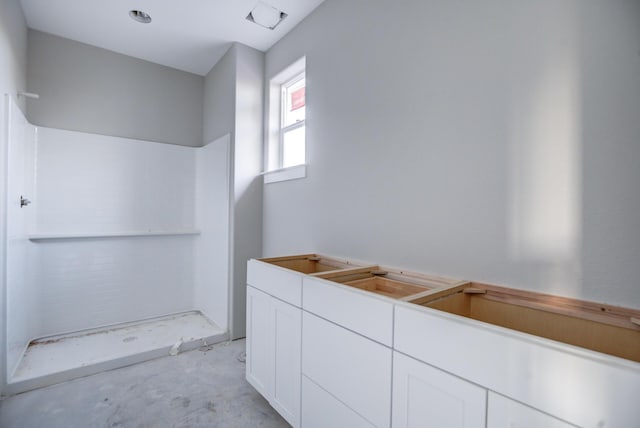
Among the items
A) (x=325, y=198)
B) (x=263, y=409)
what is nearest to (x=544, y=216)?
(x=325, y=198)

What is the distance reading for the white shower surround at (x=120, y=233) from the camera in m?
2.73

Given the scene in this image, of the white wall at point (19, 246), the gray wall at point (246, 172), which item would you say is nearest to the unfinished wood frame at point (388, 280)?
the gray wall at point (246, 172)

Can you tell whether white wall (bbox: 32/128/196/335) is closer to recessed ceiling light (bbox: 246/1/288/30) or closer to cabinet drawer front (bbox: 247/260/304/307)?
recessed ceiling light (bbox: 246/1/288/30)

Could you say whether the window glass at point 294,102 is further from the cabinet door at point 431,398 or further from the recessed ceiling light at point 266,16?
the cabinet door at point 431,398

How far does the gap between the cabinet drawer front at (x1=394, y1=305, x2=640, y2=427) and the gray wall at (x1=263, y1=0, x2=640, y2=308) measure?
0.49m

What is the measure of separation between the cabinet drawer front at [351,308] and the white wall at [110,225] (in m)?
2.48

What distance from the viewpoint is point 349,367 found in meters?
1.26

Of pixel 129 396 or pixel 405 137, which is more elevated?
pixel 405 137

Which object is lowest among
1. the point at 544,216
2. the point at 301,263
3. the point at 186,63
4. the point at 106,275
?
the point at 106,275

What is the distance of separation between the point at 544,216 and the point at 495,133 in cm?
40

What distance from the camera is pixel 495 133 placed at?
130cm

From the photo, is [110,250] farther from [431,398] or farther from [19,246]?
[431,398]

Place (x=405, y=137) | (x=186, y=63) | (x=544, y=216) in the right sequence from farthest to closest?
(x=186, y=63), (x=405, y=137), (x=544, y=216)

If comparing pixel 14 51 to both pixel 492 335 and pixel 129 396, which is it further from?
pixel 492 335
